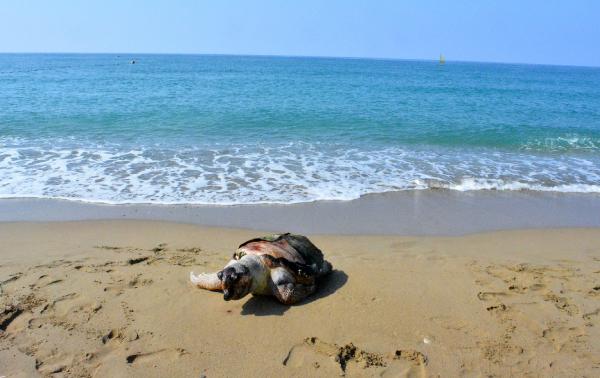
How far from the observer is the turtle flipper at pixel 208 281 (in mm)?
4531

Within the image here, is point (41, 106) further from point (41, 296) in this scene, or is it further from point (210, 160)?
point (41, 296)

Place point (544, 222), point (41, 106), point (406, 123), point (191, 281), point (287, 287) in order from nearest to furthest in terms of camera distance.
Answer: point (287, 287)
point (191, 281)
point (544, 222)
point (406, 123)
point (41, 106)

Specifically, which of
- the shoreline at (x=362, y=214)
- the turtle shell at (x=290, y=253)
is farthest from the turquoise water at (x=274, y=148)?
the turtle shell at (x=290, y=253)

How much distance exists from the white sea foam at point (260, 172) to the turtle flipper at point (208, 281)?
10.5 ft

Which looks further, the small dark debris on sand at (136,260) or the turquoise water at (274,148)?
the turquoise water at (274,148)

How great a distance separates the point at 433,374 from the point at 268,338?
1358 millimetres

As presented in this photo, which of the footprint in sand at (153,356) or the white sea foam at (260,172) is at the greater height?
the white sea foam at (260,172)

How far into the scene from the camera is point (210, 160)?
10.9 m

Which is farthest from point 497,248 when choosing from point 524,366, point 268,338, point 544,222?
point 268,338

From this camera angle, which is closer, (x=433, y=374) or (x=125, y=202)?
(x=433, y=374)

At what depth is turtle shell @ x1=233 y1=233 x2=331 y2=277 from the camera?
4.66 m

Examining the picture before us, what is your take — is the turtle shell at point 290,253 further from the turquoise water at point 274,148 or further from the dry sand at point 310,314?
the turquoise water at point 274,148

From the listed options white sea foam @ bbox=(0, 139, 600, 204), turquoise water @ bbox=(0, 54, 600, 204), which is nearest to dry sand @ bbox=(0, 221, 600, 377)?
white sea foam @ bbox=(0, 139, 600, 204)

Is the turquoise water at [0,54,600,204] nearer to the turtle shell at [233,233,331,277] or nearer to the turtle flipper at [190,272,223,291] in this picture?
the turtle shell at [233,233,331,277]
